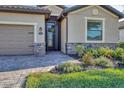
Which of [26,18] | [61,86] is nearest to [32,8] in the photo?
[26,18]

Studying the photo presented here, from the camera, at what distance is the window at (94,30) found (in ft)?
47.1

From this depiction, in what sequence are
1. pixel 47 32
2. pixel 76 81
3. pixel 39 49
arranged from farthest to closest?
pixel 47 32, pixel 39 49, pixel 76 81

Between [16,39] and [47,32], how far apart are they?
15.3 ft

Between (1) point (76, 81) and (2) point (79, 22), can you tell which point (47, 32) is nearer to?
(2) point (79, 22)

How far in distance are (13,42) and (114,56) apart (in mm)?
5739

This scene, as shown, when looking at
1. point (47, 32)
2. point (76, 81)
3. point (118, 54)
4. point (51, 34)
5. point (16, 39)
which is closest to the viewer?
point (76, 81)

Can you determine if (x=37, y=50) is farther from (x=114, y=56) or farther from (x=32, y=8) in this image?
(x=114, y=56)

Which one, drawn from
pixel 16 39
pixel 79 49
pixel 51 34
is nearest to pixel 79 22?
pixel 79 49

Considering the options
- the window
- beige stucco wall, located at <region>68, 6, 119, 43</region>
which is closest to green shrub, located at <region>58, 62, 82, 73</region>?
beige stucco wall, located at <region>68, 6, 119, 43</region>

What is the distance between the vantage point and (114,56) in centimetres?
1095

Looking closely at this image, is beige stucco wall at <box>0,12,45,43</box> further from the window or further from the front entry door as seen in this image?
the front entry door

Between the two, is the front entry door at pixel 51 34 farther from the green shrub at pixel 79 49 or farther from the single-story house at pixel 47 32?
the green shrub at pixel 79 49

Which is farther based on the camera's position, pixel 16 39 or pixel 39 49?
pixel 39 49

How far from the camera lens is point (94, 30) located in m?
14.5
